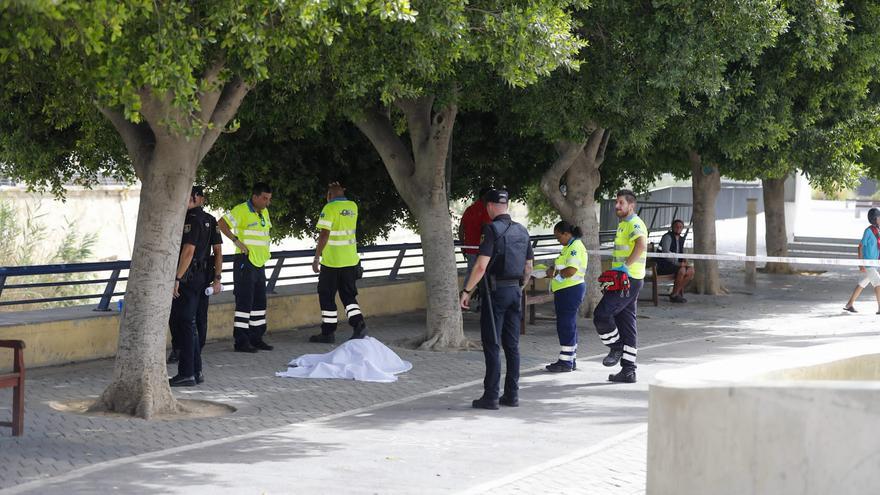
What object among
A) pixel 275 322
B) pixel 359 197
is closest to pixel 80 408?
pixel 275 322

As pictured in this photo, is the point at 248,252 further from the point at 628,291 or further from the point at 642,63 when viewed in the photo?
the point at 642,63

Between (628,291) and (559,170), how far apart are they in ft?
17.6

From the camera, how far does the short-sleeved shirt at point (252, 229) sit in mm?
13906

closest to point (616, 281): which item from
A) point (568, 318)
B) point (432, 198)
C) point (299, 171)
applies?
point (568, 318)

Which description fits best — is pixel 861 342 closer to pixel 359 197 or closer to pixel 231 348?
pixel 231 348

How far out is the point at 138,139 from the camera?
34.1 ft

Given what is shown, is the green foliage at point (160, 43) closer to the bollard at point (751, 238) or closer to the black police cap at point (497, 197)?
the black police cap at point (497, 197)

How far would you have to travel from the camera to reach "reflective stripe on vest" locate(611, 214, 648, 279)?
12531 mm

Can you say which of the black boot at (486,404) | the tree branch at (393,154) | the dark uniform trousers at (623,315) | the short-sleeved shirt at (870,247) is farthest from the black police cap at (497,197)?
the short-sleeved shirt at (870,247)

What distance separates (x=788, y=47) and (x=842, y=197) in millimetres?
49308

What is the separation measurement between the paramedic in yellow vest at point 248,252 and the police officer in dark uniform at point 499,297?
3741mm

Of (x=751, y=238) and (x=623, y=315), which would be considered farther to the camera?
(x=751, y=238)

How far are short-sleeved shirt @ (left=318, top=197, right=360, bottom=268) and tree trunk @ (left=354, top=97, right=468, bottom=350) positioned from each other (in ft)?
2.46

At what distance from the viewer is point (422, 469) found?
27.5 ft
